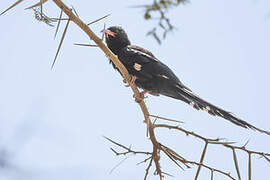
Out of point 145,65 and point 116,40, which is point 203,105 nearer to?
point 145,65

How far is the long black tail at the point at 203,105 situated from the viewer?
83.4 inches

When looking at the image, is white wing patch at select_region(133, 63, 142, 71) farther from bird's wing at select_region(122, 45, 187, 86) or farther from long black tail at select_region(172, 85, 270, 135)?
long black tail at select_region(172, 85, 270, 135)

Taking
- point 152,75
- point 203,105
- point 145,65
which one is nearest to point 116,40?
point 145,65

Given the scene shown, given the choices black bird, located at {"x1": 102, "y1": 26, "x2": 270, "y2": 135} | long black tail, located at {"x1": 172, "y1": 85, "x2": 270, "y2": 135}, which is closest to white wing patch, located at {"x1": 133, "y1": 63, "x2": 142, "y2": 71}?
black bird, located at {"x1": 102, "y1": 26, "x2": 270, "y2": 135}

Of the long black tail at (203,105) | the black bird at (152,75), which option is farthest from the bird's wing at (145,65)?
the long black tail at (203,105)

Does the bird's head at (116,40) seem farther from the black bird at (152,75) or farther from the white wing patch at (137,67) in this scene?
the white wing patch at (137,67)

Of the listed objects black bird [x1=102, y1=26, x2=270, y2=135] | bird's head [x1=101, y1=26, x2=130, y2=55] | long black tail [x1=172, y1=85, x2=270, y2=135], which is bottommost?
long black tail [x1=172, y1=85, x2=270, y2=135]

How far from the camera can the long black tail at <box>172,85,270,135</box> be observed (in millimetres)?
2117

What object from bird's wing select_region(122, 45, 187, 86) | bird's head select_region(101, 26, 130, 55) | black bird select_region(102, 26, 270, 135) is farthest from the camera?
bird's head select_region(101, 26, 130, 55)

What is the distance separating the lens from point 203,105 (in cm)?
258

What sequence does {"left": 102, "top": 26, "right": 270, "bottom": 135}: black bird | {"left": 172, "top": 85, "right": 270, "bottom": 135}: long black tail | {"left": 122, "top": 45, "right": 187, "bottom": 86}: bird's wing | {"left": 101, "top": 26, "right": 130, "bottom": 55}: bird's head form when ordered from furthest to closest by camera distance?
{"left": 101, "top": 26, "right": 130, "bottom": 55}: bird's head, {"left": 122, "top": 45, "right": 187, "bottom": 86}: bird's wing, {"left": 102, "top": 26, "right": 270, "bottom": 135}: black bird, {"left": 172, "top": 85, "right": 270, "bottom": 135}: long black tail

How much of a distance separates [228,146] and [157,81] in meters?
1.50

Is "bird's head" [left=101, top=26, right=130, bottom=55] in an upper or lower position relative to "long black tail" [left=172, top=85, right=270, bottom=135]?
upper

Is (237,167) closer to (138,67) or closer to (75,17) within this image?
(75,17)
